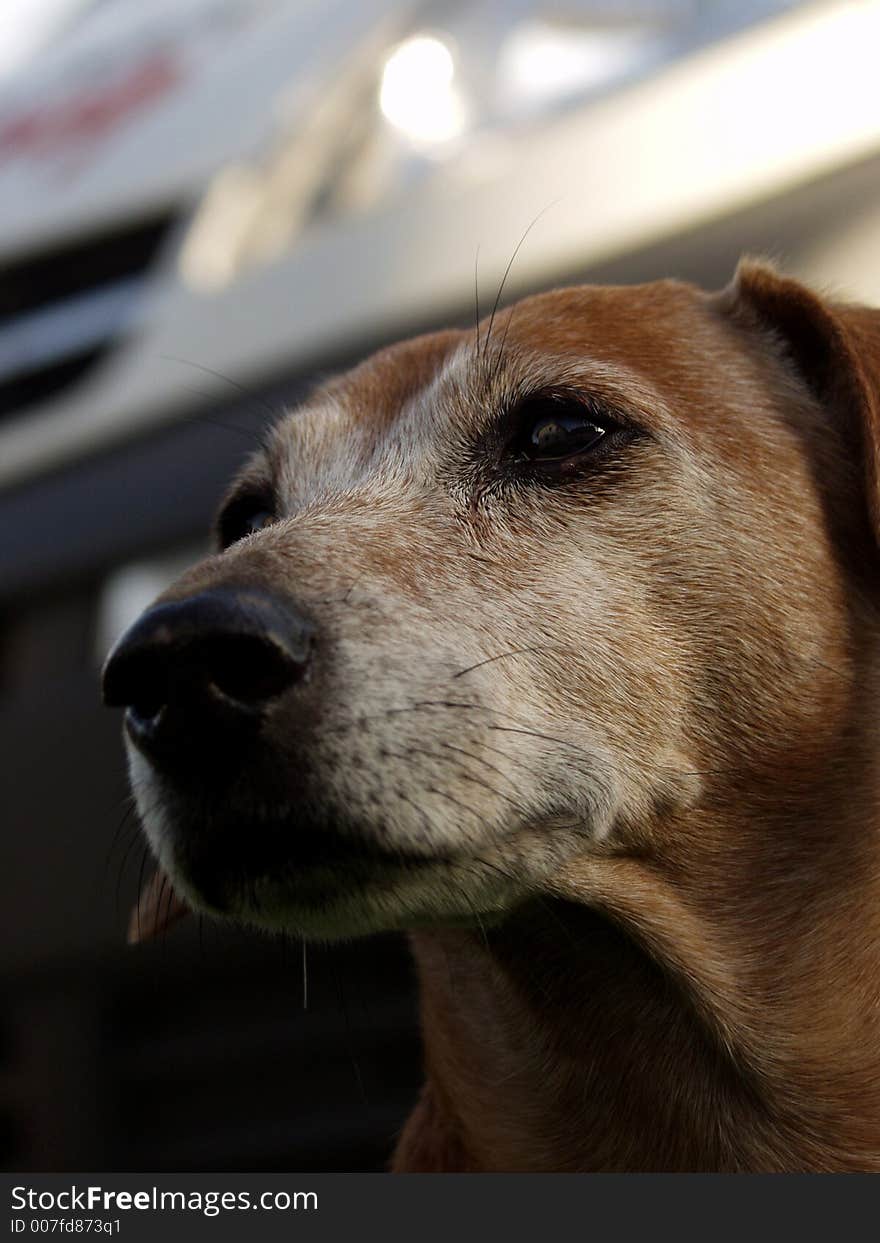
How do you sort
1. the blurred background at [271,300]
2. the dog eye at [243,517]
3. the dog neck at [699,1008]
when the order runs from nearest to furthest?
the dog neck at [699,1008], the dog eye at [243,517], the blurred background at [271,300]

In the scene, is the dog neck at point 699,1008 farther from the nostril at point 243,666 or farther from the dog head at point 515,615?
the nostril at point 243,666

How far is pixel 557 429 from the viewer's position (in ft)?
7.66

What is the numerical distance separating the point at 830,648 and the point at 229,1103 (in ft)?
6.60

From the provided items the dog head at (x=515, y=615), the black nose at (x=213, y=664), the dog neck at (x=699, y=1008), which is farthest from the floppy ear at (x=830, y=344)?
the black nose at (x=213, y=664)

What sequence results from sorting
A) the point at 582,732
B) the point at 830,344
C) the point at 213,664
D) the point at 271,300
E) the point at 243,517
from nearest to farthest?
the point at 213,664
the point at 582,732
the point at 830,344
the point at 243,517
the point at 271,300

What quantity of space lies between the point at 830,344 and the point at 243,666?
1.32 metres

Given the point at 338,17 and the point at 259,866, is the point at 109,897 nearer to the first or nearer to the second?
the point at 259,866

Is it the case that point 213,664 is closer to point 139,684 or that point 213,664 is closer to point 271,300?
point 139,684

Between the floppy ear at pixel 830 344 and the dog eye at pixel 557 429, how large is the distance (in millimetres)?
434

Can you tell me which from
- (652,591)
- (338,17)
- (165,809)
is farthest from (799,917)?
(338,17)

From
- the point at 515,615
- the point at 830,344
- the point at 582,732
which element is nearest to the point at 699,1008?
the point at 582,732

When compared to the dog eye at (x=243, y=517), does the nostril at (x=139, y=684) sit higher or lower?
higher

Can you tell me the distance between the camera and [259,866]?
1807 millimetres

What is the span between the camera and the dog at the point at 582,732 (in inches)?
71.2
